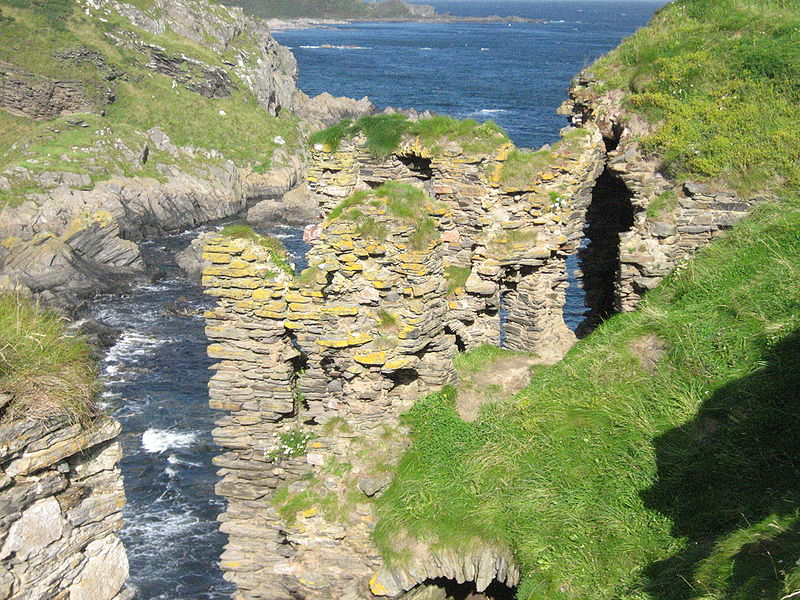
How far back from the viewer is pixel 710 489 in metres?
10.2

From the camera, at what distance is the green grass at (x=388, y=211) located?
1279 centimetres

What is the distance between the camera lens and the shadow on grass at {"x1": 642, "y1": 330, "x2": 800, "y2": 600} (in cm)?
776

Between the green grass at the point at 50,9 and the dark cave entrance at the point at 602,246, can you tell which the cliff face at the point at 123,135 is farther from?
the dark cave entrance at the point at 602,246

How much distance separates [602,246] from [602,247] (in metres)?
0.03

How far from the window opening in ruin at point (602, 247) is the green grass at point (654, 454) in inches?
206

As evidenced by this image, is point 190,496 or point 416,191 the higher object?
point 416,191

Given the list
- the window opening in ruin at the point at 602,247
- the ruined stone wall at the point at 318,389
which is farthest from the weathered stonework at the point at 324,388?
the window opening in ruin at the point at 602,247

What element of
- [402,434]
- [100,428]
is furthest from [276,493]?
[100,428]

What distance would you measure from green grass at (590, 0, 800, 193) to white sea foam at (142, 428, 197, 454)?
22.0 metres

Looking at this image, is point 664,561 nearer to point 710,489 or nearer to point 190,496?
point 710,489

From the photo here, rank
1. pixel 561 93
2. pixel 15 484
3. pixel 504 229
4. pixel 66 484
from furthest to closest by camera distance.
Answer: pixel 561 93
pixel 504 229
pixel 66 484
pixel 15 484

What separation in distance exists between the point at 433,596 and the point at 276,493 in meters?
3.56

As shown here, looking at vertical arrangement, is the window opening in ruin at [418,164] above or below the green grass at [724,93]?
below

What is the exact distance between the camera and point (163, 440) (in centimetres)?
Answer: 2966
